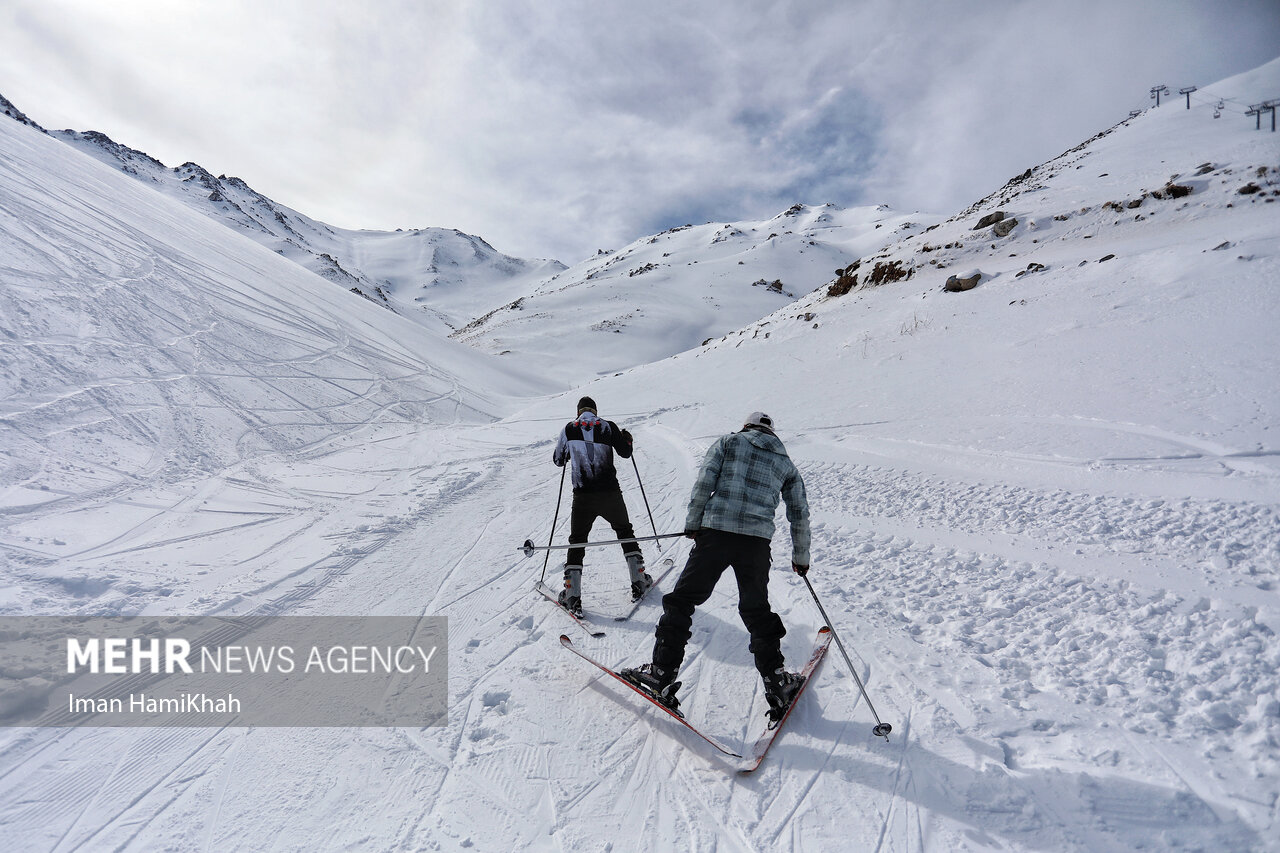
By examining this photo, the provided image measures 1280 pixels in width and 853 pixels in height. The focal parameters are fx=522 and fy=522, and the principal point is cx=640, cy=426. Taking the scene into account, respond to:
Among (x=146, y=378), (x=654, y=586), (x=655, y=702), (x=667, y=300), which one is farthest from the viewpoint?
(x=667, y=300)

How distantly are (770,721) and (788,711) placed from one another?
143 mm

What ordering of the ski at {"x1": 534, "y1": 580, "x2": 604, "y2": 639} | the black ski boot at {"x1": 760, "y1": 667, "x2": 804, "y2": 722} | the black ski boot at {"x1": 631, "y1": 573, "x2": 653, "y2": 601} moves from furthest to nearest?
the black ski boot at {"x1": 631, "y1": 573, "x2": 653, "y2": 601}, the ski at {"x1": 534, "y1": 580, "x2": 604, "y2": 639}, the black ski boot at {"x1": 760, "y1": 667, "x2": 804, "y2": 722}

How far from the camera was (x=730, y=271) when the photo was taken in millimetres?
75375

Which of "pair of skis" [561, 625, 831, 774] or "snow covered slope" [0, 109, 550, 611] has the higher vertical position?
"snow covered slope" [0, 109, 550, 611]

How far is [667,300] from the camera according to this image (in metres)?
63.5

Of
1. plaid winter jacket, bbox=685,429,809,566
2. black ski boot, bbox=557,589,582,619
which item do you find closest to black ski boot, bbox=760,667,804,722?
plaid winter jacket, bbox=685,429,809,566

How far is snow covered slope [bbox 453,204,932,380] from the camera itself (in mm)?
47500

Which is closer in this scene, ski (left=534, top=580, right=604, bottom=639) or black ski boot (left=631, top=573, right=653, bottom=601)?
ski (left=534, top=580, right=604, bottom=639)

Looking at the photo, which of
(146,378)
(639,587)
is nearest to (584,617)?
(639,587)

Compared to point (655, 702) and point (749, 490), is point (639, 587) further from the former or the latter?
point (749, 490)

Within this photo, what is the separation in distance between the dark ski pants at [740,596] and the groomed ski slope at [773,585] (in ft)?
1.76

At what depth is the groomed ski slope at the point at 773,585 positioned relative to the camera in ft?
9.52

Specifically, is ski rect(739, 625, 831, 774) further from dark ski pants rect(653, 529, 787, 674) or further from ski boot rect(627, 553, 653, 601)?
ski boot rect(627, 553, 653, 601)

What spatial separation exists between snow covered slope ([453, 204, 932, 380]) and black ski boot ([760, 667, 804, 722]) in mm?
34802
